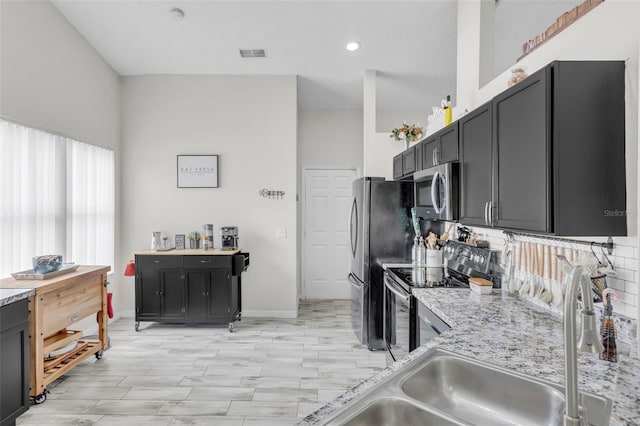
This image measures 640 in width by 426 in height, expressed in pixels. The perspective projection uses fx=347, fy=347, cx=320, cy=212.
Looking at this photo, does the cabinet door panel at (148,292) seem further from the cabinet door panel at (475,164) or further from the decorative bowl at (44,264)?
the cabinet door panel at (475,164)

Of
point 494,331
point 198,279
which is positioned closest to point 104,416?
point 198,279

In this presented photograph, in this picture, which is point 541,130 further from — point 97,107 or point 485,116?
point 97,107

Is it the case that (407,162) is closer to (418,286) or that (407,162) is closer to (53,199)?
(418,286)

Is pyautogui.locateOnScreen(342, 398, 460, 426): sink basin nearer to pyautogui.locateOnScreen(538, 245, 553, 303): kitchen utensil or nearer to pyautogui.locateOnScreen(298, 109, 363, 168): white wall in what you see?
pyautogui.locateOnScreen(538, 245, 553, 303): kitchen utensil

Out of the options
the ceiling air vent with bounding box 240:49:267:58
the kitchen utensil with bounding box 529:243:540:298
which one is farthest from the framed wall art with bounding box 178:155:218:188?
the kitchen utensil with bounding box 529:243:540:298

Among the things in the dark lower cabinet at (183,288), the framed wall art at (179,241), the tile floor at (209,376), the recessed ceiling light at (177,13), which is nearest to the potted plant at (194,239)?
the framed wall art at (179,241)

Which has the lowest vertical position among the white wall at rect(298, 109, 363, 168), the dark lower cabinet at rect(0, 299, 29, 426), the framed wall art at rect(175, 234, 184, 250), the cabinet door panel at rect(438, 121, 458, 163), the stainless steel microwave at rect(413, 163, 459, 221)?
the dark lower cabinet at rect(0, 299, 29, 426)

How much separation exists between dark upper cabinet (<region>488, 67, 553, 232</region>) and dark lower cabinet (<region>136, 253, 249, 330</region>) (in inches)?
124

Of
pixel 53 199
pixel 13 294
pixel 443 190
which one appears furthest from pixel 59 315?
pixel 443 190

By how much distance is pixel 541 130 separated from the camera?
1.42 m

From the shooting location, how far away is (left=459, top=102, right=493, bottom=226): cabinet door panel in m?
1.87

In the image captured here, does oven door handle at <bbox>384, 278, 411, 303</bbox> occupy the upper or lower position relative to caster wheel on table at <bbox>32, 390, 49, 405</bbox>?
upper

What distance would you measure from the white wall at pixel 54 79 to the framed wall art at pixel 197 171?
2.71ft

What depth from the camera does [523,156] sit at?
1544 millimetres
